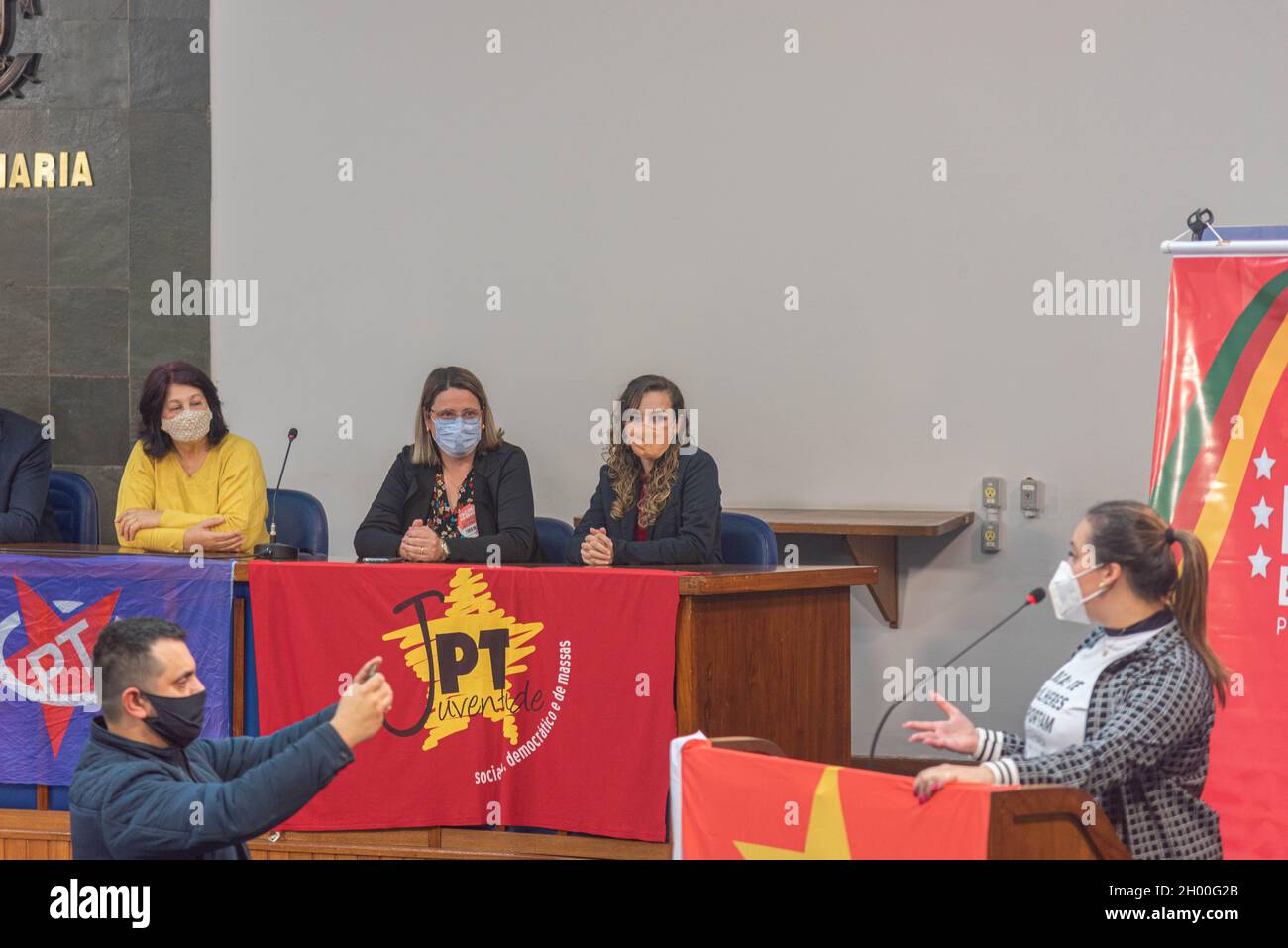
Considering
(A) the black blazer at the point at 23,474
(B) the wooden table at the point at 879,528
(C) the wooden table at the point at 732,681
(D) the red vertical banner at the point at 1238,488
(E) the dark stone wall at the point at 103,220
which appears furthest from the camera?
(E) the dark stone wall at the point at 103,220

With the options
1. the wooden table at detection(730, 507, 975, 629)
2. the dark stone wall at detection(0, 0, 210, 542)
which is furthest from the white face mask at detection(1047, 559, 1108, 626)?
the dark stone wall at detection(0, 0, 210, 542)

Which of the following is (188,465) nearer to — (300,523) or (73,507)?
(300,523)

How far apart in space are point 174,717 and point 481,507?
6.85 ft

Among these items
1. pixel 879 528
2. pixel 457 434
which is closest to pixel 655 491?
pixel 457 434

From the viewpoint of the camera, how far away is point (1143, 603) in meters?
2.63

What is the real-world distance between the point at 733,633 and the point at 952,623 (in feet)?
6.85

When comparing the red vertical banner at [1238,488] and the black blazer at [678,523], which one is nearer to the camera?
the red vertical banner at [1238,488]

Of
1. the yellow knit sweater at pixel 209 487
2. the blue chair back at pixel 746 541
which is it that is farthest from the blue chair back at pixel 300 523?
the blue chair back at pixel 746 541

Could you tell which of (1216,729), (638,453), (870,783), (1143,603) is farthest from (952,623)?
(870,783)

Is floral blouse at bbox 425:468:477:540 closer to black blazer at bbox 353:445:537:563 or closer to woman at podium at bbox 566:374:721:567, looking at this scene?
black blazer at bbox 353:445:537:563

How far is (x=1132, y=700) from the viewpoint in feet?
8.21

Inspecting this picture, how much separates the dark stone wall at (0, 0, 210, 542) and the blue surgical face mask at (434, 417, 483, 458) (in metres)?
2.28

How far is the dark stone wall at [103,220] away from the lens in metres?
6.27

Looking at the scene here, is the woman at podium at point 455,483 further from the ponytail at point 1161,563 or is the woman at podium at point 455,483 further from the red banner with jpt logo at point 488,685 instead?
the ponytail at point 1161,563
